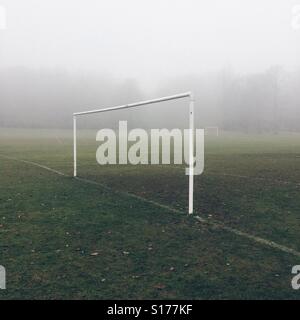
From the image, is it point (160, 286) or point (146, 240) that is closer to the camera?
point (160, 286)

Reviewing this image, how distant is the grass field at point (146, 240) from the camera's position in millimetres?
4938

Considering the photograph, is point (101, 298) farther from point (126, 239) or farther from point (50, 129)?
point (50, 129)

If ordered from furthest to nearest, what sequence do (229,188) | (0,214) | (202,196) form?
1. (229,188)
2. (202,196)
3. (0,214)

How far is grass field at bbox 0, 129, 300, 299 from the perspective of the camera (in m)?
4.94

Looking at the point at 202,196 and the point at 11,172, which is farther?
the point at 11,172

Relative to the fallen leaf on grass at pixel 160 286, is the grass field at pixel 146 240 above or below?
above

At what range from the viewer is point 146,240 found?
681 cm

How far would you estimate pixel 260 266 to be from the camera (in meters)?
5.59

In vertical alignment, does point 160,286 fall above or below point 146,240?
below

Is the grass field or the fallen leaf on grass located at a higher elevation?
the grass field

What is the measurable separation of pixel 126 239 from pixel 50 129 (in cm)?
8714
